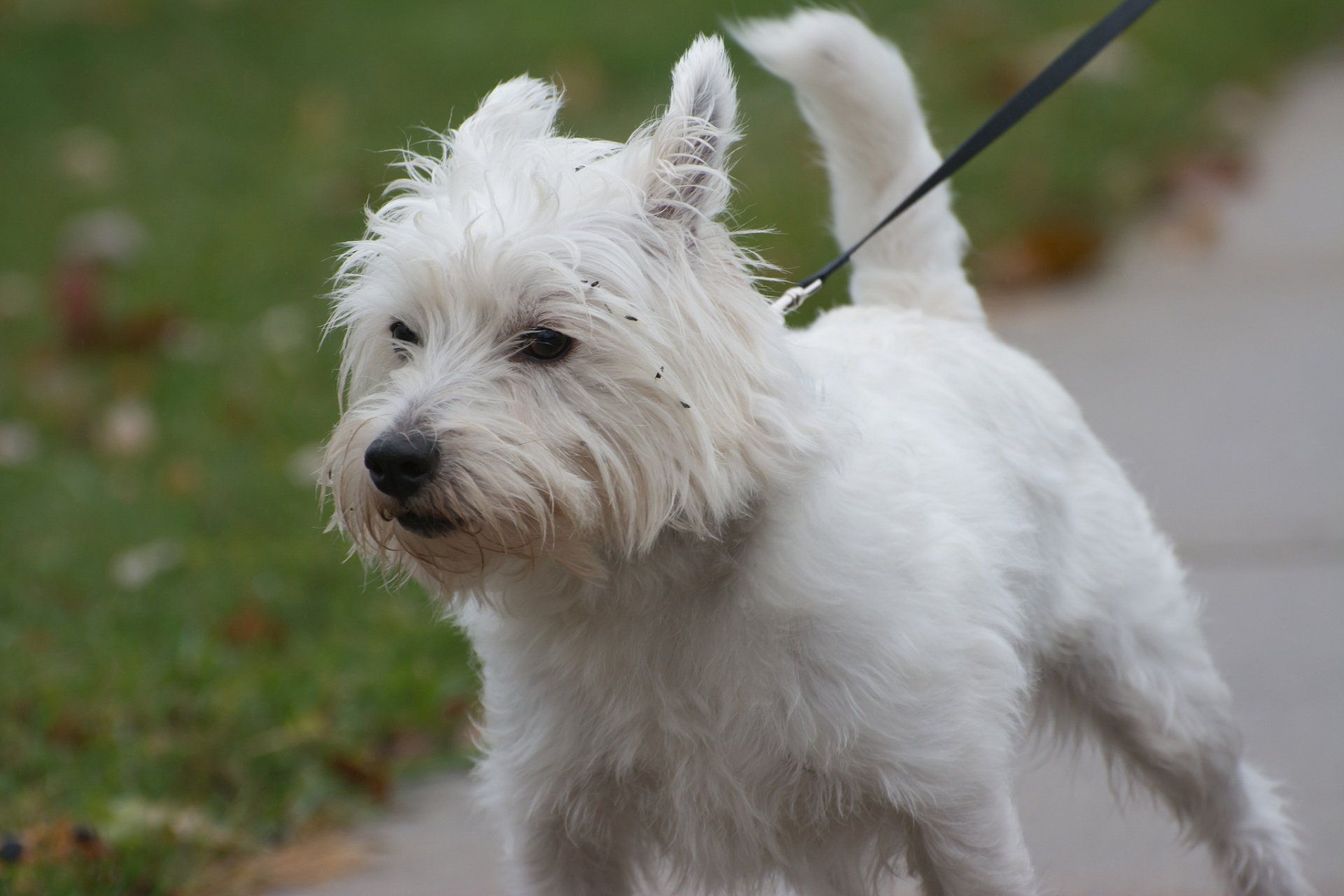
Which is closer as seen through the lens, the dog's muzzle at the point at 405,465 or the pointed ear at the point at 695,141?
the dog's muzzle at the point at 405,465

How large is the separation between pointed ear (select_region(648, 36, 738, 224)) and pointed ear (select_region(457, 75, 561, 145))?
270 mm

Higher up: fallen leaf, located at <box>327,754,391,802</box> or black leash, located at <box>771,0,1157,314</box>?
black leash, located at <box>771,0,1157,314</box>

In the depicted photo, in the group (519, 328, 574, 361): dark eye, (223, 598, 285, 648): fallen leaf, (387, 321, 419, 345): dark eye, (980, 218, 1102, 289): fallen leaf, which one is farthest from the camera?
(980, 218, 1102, 289): fallen leaf

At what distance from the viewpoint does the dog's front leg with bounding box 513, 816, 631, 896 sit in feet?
8.92

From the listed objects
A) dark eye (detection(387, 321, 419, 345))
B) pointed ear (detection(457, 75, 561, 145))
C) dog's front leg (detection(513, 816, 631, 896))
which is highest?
pointed ear (detection(457, 75, 561, 145))

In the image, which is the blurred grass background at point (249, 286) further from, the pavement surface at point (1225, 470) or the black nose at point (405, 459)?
the black nose at point (405, 459)

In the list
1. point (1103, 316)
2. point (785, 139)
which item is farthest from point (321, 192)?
point (1103, 316)

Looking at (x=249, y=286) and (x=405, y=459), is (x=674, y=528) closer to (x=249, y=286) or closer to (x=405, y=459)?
(x=405, y=459)

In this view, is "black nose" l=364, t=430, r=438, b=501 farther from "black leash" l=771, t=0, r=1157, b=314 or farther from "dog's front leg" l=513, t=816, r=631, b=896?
"black leash" l=771, t=0, r=1157, b=314

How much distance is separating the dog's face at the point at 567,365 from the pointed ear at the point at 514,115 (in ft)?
0.25

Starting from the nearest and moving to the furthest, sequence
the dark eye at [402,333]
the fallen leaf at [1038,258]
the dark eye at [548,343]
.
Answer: the dark eye at [548,343], the dark eye at [402,333], the fallen leaf at [1038,258]

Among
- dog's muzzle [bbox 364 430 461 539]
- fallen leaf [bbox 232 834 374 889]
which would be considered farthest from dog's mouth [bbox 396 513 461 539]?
fallen leaf [bbox 232 834 374 889]

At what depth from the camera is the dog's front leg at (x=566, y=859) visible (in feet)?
8.92

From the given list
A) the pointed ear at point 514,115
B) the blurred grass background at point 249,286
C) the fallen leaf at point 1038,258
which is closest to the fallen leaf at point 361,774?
the blurred grass background at point 249,286
